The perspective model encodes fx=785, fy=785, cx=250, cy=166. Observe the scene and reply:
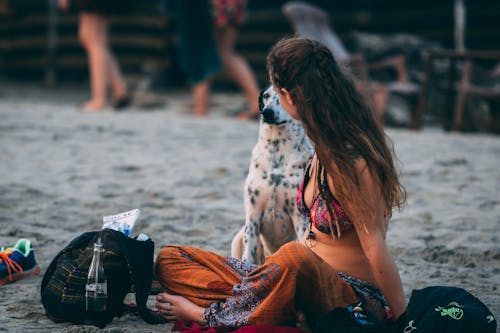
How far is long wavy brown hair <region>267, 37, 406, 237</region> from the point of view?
2.81 meters

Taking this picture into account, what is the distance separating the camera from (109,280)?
3111 mm

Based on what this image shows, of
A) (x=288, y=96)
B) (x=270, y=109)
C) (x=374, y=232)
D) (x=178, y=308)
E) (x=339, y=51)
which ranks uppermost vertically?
(x=288, y=96)

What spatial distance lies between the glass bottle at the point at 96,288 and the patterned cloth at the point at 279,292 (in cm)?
37

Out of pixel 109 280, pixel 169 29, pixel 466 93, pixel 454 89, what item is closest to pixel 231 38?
pixel 454 89

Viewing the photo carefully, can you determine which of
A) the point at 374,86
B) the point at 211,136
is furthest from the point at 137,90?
the point at 211,136

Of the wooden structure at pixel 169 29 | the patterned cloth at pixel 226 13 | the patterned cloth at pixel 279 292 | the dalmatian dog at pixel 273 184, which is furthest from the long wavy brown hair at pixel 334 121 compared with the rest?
the wooden structure at pixel 169 29

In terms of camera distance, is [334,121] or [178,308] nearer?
[334,121]

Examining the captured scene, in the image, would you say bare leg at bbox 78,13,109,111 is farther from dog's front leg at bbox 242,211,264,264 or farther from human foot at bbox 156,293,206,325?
human foot at bbox 156,293,206,325

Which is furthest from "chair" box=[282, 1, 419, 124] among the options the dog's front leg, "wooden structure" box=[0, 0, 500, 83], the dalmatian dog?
the dog's front leg

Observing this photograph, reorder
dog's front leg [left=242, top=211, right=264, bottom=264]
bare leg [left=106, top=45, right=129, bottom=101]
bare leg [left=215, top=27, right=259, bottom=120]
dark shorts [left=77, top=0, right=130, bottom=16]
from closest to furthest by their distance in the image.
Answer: dog's front leg [left=242, top=211, right=264, bottom=264], dark shorts [left=77, top=0, right=130, bottom=16], bare leg [left=215, top=27, right=259, bottom=120], bare leg [left=106, top=45, right=129, bottom=101]

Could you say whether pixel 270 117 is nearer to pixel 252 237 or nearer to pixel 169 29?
pixel 252 237

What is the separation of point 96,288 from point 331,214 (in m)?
0.97

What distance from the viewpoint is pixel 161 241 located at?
431 centimetres

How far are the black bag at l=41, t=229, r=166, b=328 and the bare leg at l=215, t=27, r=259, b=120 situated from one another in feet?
18.3
